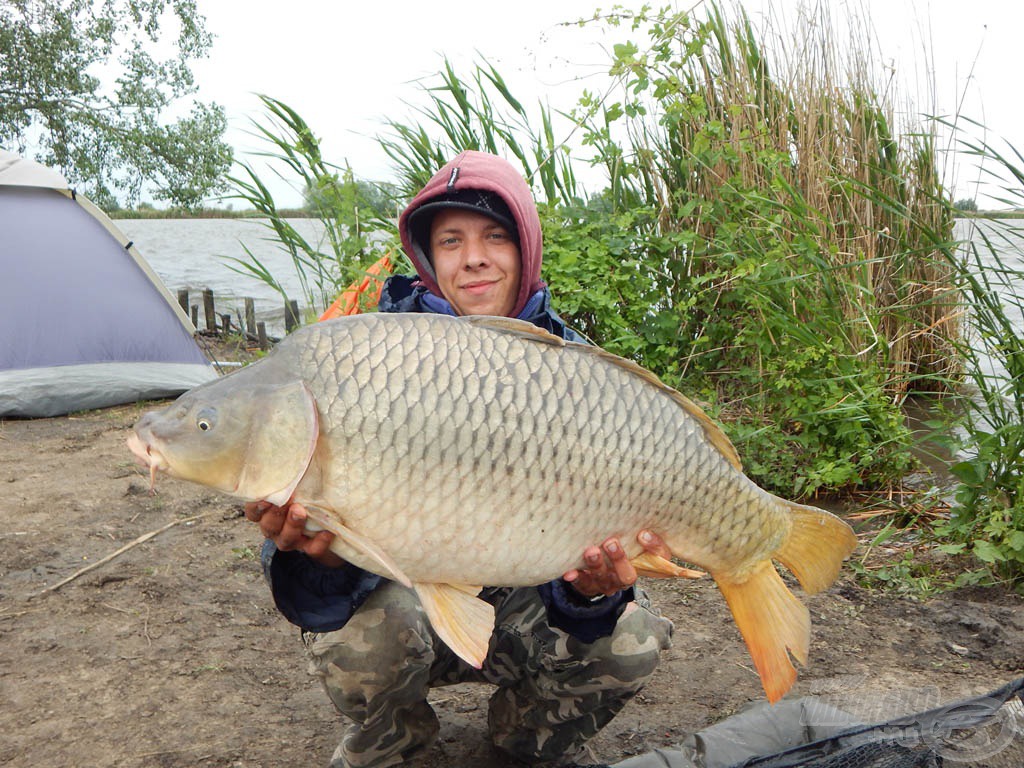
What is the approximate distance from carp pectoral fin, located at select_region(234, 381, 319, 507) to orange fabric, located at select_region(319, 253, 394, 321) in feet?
4.18

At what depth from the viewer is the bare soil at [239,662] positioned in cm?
193

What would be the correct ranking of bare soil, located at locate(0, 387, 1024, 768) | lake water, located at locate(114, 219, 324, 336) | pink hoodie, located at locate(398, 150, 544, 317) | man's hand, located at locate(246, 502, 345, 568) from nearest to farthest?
man's hand, located at locate(246, 502, 345, 568), pink hoodie, located at locate(398, 150, 544, 317), bare soil, located at locate(0, 387, 1024, 768), lake water, located at locate(114, 219, 324, 336)

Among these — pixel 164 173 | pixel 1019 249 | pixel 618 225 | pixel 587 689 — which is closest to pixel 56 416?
pixel 618 225

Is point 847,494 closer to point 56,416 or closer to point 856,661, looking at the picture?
point 856,661

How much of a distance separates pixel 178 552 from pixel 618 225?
199 centimetres

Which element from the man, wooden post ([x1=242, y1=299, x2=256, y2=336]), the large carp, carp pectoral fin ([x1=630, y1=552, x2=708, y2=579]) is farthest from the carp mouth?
wooden post ([x1=242, y1=299, x2=256, y2=336])

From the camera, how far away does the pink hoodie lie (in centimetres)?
180

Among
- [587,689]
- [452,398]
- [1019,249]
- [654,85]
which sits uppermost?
[654,85]

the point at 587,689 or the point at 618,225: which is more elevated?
the point at 618,225

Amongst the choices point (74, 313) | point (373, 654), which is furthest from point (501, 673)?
point (74, 313)

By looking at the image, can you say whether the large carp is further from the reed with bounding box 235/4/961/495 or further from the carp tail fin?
the reed with bounding box 235/4/961/495

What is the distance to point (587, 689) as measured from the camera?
176 cm

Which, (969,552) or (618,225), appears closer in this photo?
(969,552)

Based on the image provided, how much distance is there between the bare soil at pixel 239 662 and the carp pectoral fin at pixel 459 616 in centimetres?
67
